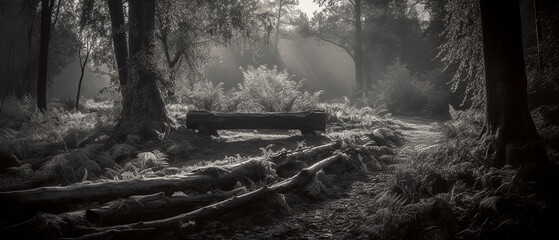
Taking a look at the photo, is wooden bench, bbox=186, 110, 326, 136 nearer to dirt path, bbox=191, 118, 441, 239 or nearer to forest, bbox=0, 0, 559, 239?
forest, bbox=0, 0, 559, 239

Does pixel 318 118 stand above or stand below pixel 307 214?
above

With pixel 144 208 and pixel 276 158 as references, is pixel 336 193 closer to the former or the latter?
pixel 276 158

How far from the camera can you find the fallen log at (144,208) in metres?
3.73

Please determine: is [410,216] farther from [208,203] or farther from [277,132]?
[277,132]

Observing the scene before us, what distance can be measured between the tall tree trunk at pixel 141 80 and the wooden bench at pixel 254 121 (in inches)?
44.1

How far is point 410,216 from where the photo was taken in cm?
369

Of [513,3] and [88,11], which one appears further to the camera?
[88,11]

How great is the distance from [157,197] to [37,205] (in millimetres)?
1290

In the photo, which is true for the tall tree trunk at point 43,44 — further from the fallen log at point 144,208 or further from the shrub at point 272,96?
the fallen log at point 144,208

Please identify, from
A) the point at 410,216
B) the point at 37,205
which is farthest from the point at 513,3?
the point at 37,205

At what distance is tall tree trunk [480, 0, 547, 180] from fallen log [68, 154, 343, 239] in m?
2.82

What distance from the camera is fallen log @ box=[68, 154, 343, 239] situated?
3465 millimetres

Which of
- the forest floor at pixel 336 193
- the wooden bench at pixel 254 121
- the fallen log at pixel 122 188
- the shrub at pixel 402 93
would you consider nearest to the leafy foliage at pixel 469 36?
the forest floor at pixel 336 193

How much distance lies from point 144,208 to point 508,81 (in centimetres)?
506
